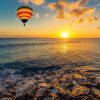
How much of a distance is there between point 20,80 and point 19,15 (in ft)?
24.4

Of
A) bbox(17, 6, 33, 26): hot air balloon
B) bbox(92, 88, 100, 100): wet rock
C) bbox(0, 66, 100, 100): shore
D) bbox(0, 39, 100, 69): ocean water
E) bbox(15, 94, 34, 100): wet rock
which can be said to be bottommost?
bbox(0, 39, 100, 69): ocean water

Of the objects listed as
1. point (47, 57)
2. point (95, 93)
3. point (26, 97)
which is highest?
point (95, 93)

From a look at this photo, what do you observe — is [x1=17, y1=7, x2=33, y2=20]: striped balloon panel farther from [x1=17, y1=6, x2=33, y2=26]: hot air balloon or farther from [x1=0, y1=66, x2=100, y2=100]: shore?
[x1=0, y1=66, x2=100, y2=100]: shore

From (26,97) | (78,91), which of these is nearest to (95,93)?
(78,91)

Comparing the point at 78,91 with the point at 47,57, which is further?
the point at 47,57

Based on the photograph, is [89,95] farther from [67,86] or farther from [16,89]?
[16,89]

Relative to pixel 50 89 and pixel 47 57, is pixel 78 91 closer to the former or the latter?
pixel 50 89

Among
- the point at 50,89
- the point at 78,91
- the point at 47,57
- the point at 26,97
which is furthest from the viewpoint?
the point at 47,57

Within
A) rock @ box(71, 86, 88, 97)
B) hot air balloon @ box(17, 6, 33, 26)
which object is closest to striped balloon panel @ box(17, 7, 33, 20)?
hot air balloon @ box(17, 6, 33, 26)

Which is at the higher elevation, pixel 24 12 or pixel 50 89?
pixel 24 12

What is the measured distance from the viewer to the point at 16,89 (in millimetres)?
12141

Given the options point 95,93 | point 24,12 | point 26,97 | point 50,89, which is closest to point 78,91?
point 95,93

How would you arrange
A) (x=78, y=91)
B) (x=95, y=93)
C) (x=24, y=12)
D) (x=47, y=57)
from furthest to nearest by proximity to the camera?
(x=47, y=57)
(x=24, y=12)
(x=78, y=91)
(x=95, y=93)

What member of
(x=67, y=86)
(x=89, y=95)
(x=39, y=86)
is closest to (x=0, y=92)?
(x=39, y=86)
